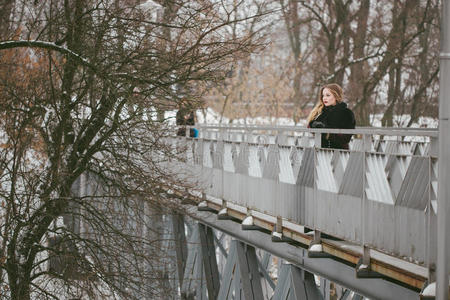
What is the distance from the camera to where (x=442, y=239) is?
29.2 feet

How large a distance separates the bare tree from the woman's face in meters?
2.60

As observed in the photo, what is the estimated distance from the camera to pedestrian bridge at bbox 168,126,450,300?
1000 centimetres

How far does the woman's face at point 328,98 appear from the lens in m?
13.4

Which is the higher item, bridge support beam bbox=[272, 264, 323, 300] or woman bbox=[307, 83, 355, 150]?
woman bbox=[307, 83, 355, 150]

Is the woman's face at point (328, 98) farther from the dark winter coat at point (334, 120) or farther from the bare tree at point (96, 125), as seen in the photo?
the bare tree at point (96, 125)

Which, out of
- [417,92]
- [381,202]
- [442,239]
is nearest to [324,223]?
[381,202]

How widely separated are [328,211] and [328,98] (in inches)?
61.9

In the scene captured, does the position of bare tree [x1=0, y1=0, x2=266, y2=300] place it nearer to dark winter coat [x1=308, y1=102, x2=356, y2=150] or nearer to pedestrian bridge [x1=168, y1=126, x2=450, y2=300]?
pedestrian bridge [x1=168, y1=126, x2=450, y2=300]

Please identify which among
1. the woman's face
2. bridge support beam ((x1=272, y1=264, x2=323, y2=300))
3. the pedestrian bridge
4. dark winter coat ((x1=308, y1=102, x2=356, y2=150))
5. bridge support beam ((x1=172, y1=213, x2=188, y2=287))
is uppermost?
the woman's face

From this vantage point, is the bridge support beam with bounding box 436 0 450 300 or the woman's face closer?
the bridge support beam with bounding box 436 0 450 300

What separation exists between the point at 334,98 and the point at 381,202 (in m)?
2.80

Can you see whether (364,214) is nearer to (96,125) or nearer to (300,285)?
(300,285)

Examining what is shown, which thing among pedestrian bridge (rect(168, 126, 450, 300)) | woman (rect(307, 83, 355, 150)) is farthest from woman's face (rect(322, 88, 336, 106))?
pedestrian bridge (rect(168, 126, 450, 300))

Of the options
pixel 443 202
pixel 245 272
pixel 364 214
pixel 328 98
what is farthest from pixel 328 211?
pixel 245 272
